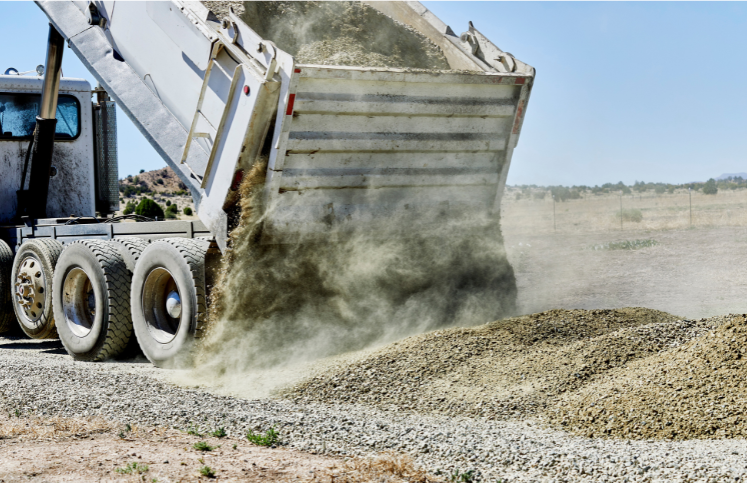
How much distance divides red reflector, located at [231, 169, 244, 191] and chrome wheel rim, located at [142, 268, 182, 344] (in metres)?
1.25

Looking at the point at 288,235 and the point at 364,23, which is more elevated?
the point at 364,23

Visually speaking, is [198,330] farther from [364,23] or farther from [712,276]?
[712,276]

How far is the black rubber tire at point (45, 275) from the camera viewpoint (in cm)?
893

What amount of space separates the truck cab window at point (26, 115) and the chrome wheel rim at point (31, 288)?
79.0 inches

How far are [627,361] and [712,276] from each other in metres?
9.29

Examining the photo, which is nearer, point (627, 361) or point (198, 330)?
point (627, 361)

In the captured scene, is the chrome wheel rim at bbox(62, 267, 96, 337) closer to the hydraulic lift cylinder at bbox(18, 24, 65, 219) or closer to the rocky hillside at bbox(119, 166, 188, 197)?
the hydraulic lift cylinder at bbox(18, 24, 65, 219)

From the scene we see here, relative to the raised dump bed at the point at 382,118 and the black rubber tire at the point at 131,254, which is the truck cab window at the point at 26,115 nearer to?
the black rubber tire at the point at 131,254

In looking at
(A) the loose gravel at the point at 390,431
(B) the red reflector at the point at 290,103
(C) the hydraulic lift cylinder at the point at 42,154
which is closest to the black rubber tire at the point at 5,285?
(C) the hydraulic lift cylinder at the point at 42,154

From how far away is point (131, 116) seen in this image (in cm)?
765

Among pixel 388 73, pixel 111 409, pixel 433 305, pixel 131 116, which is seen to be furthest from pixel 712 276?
pixel 111 409

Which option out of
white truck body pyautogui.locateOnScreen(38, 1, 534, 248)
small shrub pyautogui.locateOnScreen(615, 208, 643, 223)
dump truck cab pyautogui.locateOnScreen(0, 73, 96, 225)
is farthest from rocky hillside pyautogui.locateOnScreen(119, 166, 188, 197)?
white truck body pyautogui.locateOnScreen(38, 1, 534, 248)

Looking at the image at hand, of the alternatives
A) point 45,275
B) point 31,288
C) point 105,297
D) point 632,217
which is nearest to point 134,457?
point 105,297

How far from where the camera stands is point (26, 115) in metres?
10.5
